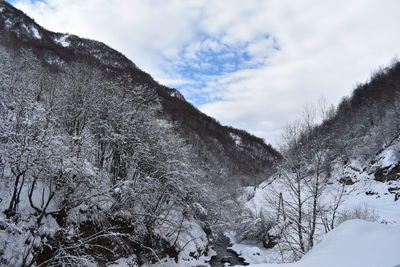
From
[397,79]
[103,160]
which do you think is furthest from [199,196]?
A: [397,79]

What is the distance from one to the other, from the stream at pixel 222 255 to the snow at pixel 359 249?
16.7m

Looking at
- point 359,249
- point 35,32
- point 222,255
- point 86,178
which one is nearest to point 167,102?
point 35,32

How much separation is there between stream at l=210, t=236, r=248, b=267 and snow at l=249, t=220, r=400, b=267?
54.8 feet

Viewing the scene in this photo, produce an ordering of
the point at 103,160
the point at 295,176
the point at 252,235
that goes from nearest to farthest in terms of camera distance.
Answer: the point at 295,176
the point at 103,160
the point at 252,235

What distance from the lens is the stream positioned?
794 inches

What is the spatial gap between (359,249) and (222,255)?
21.2 meters

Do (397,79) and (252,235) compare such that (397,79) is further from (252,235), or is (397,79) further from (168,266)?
(168,266)

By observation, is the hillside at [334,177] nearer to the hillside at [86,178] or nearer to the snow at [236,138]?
the hillside at [86,178]

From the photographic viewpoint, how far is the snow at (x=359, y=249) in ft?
12.0

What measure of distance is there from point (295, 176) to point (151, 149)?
1000cm

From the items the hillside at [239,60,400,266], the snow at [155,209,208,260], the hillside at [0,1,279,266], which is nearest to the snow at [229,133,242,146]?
the hillside at [239,60,400,266]

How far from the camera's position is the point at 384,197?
69.1 feet

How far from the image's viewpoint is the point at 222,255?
22859mm

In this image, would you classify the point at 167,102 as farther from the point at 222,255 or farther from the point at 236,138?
the point at 222,255
